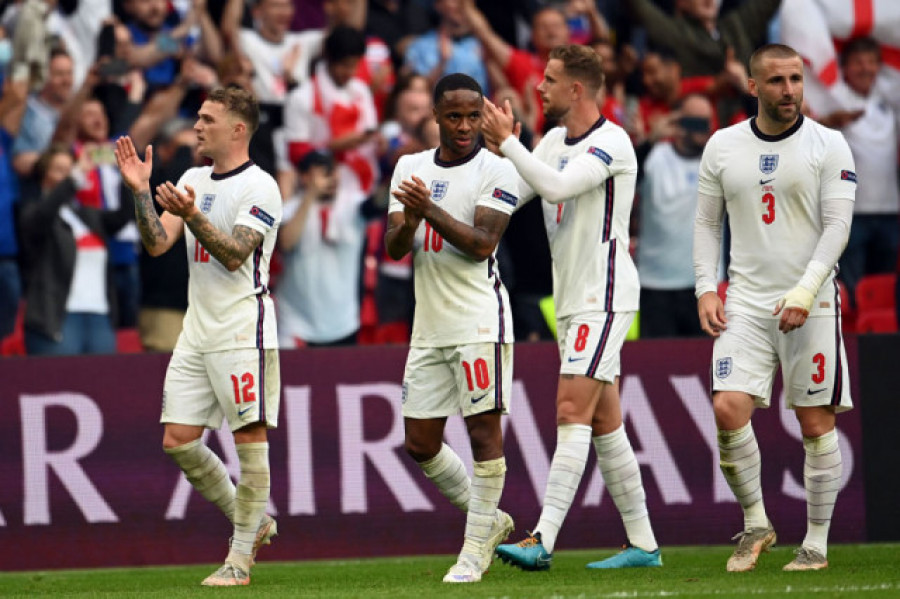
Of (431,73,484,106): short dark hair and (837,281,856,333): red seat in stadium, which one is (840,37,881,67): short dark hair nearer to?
(837,281,856,333): red seat in stadium

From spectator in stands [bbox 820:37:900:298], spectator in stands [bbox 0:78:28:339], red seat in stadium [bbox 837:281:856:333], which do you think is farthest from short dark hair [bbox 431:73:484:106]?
red seat in stadium [bbox 837:281:856:333]

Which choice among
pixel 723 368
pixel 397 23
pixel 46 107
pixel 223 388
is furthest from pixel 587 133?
pixel 397 23

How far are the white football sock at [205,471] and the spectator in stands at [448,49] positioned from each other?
18.1 ft

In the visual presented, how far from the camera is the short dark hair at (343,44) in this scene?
12.6m

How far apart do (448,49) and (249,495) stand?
613cm

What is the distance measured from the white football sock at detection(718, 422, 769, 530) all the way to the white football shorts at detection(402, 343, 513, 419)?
1.13m

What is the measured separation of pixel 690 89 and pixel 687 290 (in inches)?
77.3

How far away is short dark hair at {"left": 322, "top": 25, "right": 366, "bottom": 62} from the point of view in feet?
41.4

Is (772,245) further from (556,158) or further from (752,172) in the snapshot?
(556,158)

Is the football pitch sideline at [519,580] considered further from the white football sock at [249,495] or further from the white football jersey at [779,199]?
the white football jersey at [779,199]

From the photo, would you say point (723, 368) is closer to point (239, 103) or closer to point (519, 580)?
point (519, 580)

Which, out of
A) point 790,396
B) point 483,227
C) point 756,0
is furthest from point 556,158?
point 756,0

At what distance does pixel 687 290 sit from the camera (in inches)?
456

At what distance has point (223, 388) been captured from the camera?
26.1 ft
